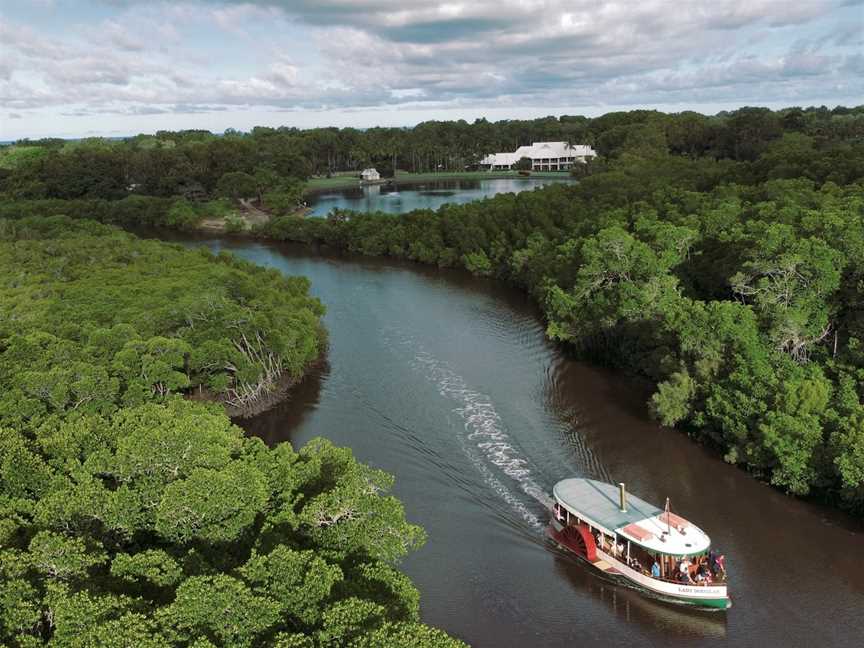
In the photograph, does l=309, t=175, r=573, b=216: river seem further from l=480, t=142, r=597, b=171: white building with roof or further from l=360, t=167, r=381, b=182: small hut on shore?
l=480, t=142, r=597, b=171: white building with roof

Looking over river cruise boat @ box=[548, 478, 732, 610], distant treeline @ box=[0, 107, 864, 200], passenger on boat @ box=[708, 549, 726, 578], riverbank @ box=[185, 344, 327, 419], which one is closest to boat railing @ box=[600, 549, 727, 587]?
river cruise boat @ box=[548, 478, 732, 610]

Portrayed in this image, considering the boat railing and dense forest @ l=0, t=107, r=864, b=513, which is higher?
dense forest @ l=0, t=107, r=864, b=513

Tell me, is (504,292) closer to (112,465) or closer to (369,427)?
(369,427)

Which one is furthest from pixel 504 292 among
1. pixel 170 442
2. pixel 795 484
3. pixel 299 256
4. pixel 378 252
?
pixel 170 442

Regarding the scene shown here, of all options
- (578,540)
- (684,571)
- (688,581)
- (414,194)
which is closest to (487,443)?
(578,540)

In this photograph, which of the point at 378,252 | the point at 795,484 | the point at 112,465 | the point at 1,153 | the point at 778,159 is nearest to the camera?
the point at 112,465

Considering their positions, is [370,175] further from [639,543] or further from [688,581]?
[688,581]
